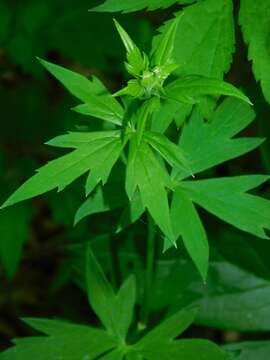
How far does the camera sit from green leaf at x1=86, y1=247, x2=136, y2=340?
218 centimetres

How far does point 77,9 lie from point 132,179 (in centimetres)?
213

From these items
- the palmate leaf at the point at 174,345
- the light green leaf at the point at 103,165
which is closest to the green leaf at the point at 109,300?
the palmate leaf at the point at 174,345

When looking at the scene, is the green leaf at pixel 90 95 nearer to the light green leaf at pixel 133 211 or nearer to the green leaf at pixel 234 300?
the light green leaf at pixel 133 211

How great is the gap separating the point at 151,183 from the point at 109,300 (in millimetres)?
709

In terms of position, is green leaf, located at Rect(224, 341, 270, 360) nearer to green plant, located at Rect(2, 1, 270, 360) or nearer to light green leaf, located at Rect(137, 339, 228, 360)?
green plant, located at Rect(2, 1, 270, 360)

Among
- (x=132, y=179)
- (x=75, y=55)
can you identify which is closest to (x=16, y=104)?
(x=75, y=55)

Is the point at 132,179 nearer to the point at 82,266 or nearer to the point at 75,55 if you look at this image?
the point at 82,266

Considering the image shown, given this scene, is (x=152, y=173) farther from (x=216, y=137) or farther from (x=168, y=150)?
(x=216, y=137)

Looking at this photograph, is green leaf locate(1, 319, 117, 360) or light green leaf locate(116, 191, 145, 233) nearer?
light green leaf locate(116, 191, 145, 233)

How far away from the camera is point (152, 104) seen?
1592 mm

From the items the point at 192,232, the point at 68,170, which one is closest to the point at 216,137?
the point at 192,232

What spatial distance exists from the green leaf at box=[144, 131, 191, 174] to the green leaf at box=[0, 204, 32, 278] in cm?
153

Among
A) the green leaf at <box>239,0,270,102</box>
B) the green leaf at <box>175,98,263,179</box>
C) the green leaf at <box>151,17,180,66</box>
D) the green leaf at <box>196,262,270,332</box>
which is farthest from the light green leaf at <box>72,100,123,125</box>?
the green leaf at <box>196,262,270,332</box>

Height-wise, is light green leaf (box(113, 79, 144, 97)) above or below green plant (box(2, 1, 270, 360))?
above
